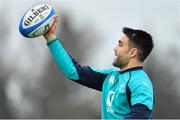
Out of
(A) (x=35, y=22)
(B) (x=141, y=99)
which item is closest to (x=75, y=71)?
(A) (x=35, y=22)

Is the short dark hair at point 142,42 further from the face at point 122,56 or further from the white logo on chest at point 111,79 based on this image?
the white logo on chest at point 111,79

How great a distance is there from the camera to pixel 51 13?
11523 millimetres

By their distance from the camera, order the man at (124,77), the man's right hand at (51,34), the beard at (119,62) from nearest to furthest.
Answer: the man at (124,77), the beard at (119,62), the man's right hand at (51,34)

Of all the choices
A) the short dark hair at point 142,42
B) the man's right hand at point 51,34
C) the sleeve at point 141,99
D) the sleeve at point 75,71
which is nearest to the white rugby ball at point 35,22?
the man's right hand at point 51,34

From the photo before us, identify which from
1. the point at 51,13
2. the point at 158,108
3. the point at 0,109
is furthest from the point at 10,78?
the point at 51,13

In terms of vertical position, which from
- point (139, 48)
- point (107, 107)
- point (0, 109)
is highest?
point (139, 48)

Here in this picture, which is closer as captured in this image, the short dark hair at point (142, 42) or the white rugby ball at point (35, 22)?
the short dark hair at point (142, 42)

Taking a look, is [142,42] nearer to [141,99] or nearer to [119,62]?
[119,62]

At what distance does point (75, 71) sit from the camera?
11406 millimetres

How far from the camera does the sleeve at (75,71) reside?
11.2 m

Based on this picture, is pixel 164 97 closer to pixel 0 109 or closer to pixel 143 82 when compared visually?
pixel 0 109

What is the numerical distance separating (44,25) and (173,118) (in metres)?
29.3

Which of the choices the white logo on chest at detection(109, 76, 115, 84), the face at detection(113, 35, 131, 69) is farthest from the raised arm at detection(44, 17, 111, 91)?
the face at detection(113, 35, 131, 69)

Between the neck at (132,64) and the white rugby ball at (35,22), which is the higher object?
the white rugby ball at (35,22)
